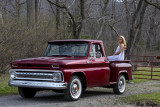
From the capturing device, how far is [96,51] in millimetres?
11539

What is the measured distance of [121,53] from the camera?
1340 centimetres

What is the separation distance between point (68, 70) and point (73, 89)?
2.20 feet

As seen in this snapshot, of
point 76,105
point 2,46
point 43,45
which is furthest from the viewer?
point 43,45

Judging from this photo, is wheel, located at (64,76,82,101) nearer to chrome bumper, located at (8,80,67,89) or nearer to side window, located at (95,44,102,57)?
chrome bumper, located at (8,80,67,89)

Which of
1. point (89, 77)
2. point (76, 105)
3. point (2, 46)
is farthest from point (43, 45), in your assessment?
point (76, 105)

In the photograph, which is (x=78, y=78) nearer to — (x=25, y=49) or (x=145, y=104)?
(x=145, y=104)

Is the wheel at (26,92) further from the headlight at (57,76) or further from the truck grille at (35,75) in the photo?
the headlight at (57,76)

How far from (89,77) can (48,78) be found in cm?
152

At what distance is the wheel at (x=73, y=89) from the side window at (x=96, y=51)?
1.34 metres

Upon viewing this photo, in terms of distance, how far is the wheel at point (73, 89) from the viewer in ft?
32.1

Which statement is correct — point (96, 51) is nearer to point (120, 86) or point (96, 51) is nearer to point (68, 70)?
point (120, 86)

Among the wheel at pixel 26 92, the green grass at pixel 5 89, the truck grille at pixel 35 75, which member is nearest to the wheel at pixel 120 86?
the wheel at pixel 26 92

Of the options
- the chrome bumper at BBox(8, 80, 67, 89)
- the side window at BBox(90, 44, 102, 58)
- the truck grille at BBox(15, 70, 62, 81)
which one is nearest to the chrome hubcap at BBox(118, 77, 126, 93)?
the side window at BBox(90, 44, 102, 58)

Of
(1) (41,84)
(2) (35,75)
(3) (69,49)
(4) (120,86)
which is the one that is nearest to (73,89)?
(1) (41,84)
